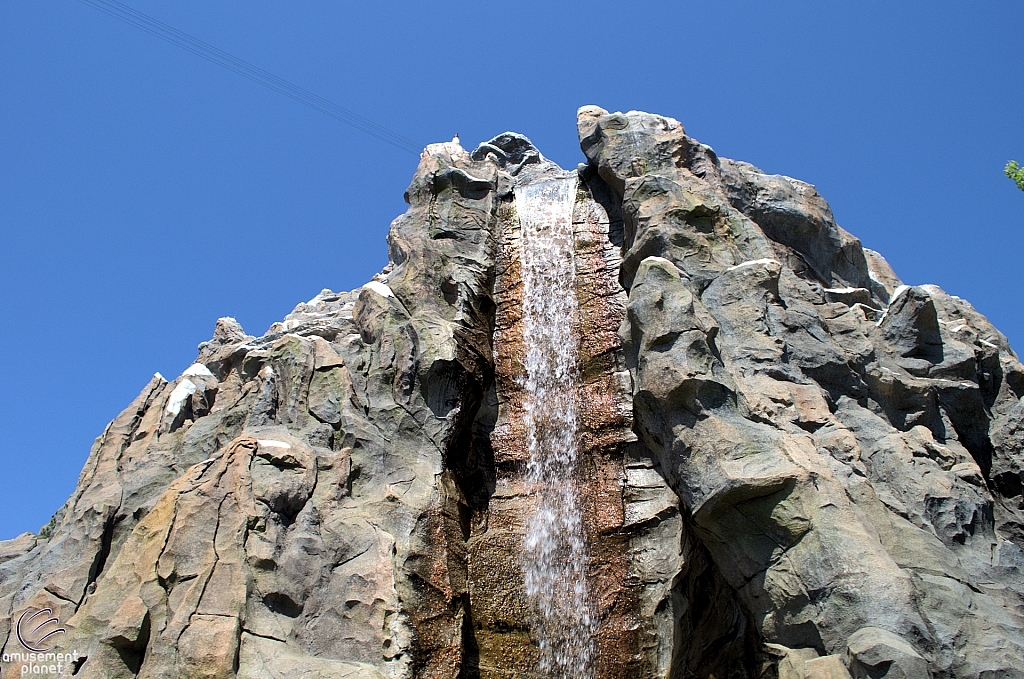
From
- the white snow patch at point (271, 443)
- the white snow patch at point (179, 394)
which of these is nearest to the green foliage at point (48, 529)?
the white snow patch at point (179, 394)

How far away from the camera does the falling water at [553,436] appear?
1173 cm

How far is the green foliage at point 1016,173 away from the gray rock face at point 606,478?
11.5ft

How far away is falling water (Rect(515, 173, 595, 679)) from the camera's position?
11727 mm

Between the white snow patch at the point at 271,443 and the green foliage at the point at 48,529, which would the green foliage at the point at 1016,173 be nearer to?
the white snow patch at the point at 271,443

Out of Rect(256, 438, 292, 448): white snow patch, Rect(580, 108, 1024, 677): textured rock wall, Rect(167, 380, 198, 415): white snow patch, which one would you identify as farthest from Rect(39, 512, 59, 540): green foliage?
Rect(580, 108, 1024, 677): textured rock wall

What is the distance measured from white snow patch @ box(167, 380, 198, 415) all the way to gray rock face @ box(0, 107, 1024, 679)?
0.09 m

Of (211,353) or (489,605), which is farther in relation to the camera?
(211,353)

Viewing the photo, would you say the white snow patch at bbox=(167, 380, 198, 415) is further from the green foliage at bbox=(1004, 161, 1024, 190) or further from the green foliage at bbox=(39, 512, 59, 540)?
the green foliage at bbox=(1004, 161, 1024, 190)

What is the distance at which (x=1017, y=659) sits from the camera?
8492 millimetres

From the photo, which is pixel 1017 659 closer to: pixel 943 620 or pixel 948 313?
pixel 943 620

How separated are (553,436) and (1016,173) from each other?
12.3 meters

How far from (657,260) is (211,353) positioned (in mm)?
12156

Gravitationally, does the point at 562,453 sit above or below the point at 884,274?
below

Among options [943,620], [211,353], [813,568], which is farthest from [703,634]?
[211,353]
